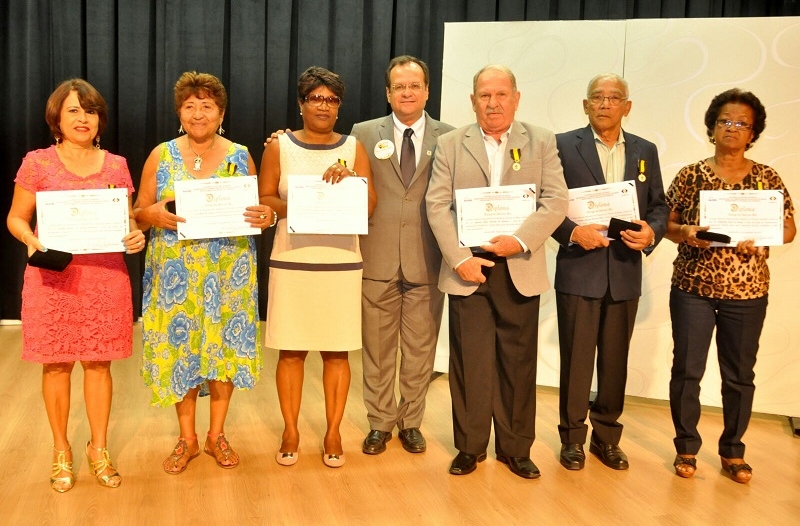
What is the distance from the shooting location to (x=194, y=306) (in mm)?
3037

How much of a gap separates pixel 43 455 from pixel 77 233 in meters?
1.22

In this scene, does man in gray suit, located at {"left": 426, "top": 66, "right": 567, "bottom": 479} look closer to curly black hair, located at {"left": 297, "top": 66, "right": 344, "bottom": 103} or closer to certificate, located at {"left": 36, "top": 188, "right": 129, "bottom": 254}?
curly black hair, located at {"left": 297, "top": 66, "right": 344, "bottom": 103}

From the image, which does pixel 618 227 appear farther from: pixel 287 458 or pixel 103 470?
pixel 103 470

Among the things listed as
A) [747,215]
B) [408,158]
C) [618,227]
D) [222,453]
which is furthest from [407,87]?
[222,453]

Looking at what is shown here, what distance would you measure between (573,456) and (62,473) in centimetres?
221

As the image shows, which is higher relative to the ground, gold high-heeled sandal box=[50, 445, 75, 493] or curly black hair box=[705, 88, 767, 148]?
curly black hair box=[705, 88, 767, 148]

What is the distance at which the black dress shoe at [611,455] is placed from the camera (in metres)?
3.39

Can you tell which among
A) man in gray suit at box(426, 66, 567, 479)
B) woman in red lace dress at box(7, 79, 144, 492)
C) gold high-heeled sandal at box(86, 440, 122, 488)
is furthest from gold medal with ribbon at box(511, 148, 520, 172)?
gold high-heeled sandal at box(86, 440, 122, 488)

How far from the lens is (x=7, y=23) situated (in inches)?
229

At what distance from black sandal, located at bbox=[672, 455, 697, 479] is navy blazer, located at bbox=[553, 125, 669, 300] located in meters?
0.80

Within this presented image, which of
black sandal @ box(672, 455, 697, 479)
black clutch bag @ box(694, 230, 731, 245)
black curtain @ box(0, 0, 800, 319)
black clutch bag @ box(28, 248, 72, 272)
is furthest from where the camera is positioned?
black curtain @ box(0, 0, 800, 319)

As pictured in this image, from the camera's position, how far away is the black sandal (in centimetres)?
333

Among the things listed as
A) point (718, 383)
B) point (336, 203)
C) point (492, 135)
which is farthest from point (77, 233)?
point (718, 383)

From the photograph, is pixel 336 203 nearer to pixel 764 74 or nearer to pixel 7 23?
pixel 764 74
